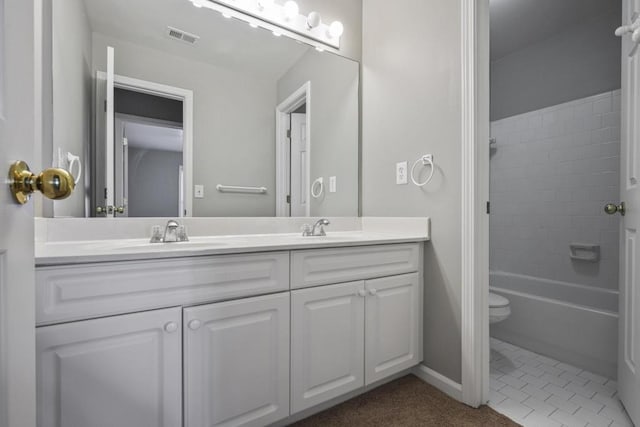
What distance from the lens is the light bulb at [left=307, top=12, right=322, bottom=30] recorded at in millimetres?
1812

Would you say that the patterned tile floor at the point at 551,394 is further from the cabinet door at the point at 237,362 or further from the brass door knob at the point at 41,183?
the brass door knob at the point at 41,183

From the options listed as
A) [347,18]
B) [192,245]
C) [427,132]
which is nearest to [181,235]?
[192,245]

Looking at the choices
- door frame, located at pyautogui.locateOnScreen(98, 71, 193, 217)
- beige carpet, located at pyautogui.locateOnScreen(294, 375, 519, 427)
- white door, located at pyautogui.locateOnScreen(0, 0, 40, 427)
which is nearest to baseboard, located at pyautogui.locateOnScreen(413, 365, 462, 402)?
beige carpet, located at pyautogui.locateOnScreen(294, 375, 519, 427)

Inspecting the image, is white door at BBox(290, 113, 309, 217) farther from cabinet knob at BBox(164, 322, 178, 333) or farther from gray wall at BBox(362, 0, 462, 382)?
cabinet knob at BBox(164, 322, 178, 333)

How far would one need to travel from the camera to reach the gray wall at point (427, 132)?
151 centimetres

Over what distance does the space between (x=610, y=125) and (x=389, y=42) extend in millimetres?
1734

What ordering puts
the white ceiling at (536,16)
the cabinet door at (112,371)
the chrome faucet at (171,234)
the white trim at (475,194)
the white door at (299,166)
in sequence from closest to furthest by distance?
the cabinet door at (112,371)
the chrome faucet at (171,234)
the white trim at (475,194)
the white door at (299,166)
the white ceiling at (536,16)

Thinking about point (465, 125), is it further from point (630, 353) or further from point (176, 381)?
point (176, 381)

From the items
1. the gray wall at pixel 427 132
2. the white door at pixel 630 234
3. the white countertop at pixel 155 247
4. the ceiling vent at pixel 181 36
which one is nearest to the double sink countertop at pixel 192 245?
the white countertop at pixel 155 247

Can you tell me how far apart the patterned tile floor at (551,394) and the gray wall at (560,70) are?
77.4 inches

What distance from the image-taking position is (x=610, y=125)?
2227 millimetres

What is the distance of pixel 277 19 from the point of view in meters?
1.76

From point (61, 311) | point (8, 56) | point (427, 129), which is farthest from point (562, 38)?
point (61, 311)

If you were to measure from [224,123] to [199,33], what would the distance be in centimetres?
44
